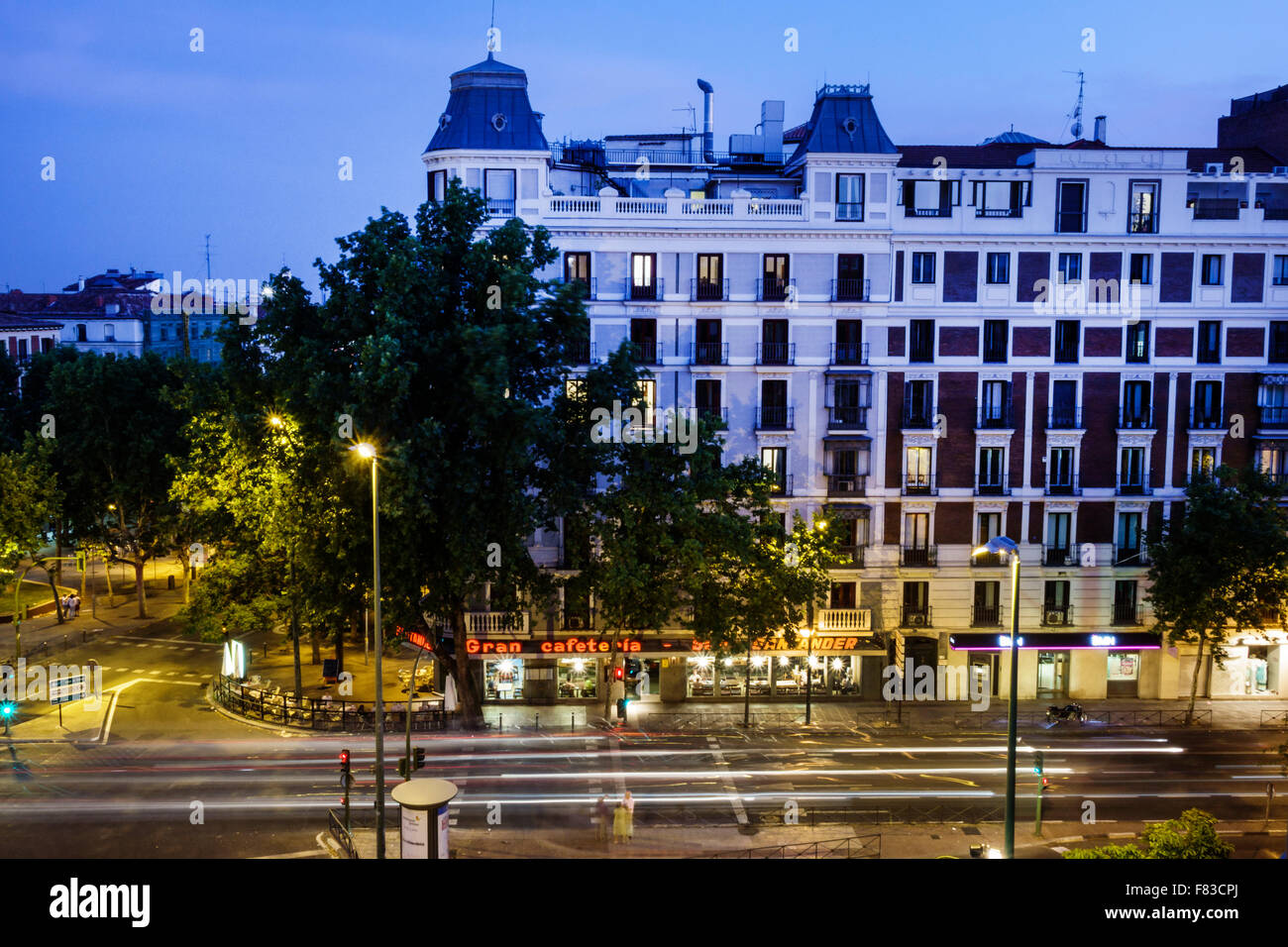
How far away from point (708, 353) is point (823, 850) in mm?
21617

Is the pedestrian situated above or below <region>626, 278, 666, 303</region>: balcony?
below

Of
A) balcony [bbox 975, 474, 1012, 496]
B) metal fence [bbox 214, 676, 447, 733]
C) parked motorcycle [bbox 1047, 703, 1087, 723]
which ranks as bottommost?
parked motorcycle [bbox 1047, 703, 1087, 723]

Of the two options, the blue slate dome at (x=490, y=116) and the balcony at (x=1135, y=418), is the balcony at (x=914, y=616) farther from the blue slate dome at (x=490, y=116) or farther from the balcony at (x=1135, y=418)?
the blue slate dome at (x=490, y=116)

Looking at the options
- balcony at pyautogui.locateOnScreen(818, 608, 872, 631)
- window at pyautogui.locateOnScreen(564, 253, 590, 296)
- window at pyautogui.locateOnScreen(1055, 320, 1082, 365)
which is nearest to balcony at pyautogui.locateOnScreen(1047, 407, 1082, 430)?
window at pyautogui.locateOnScreen(1055, 320, 1082, 365)

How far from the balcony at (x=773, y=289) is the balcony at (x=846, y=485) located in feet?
25.1

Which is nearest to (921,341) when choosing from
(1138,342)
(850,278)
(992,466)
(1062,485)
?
(850,278)

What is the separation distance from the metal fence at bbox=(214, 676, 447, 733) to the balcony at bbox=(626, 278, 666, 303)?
1804cm

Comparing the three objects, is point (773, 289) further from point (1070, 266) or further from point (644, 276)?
point (1070, 266)

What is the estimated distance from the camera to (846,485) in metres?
42.9

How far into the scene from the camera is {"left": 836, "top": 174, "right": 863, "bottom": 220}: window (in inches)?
1666

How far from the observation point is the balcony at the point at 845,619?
139ft

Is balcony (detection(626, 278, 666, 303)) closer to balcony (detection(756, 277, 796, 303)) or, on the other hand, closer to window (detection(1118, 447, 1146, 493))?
balcony (detection(756, 277, 796, 303))

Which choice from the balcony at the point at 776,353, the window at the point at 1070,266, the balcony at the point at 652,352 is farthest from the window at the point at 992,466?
the balcony at the point at 652,352

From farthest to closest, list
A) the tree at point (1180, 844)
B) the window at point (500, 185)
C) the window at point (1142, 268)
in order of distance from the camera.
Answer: the window at point (1142, 268) → the window at point (500, 185) → the tree at point (1180, 844)
